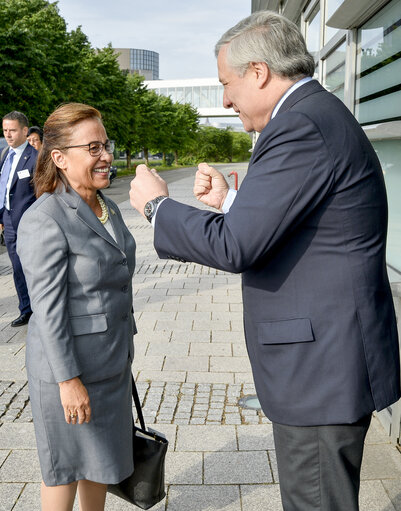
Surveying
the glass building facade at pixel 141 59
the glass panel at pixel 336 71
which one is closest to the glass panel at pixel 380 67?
the glass panel at pixel 336 71

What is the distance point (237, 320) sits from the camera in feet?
20.1

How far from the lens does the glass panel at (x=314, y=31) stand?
285 inches

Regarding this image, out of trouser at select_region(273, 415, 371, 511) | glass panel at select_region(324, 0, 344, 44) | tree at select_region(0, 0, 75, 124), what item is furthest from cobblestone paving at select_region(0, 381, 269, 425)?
tree at select_region(0, 0, 75, 124)

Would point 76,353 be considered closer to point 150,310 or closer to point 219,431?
point 219,431

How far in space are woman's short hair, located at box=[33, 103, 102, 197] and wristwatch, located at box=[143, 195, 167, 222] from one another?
1.92 feet

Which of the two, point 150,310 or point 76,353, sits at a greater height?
point 76,353

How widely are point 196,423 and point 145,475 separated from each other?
1.32 meters

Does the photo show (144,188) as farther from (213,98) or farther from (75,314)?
(213,98)

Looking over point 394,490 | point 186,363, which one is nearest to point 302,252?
point 394,490

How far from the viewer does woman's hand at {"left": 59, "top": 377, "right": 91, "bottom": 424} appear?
2.18 meters

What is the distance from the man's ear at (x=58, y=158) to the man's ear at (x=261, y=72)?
0.91 m

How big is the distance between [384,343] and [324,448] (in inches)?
15.2

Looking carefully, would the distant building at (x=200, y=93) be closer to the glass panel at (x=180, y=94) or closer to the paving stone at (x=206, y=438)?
the glass panel at (x=180, y=94)

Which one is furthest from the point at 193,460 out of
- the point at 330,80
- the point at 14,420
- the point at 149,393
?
the point at 330,80
